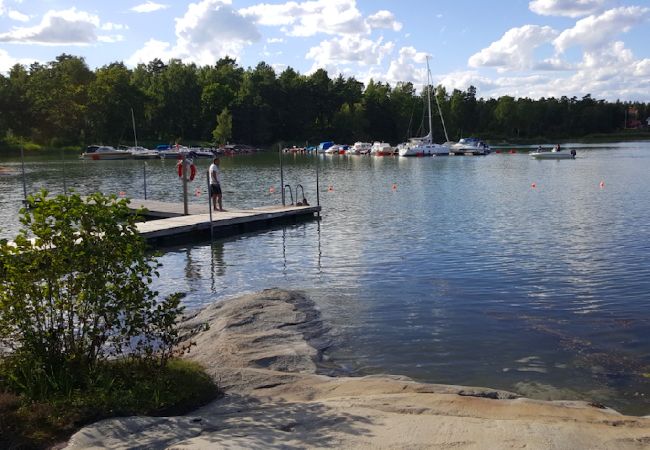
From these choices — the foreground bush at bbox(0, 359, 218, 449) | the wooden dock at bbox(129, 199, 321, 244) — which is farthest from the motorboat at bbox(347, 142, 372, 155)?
the foreground bush at bbox(0, 359, 218, 449)

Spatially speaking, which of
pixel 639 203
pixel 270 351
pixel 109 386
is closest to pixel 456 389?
pixel 270 351

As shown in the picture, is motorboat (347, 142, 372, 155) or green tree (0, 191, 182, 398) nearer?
green tree (0, 191, 182, 398)

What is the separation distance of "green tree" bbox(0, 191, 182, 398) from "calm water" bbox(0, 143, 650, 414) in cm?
269

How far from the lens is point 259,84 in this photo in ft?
454

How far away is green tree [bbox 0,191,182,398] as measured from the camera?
7.06 meters

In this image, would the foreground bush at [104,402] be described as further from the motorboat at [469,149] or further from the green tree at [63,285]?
the motorboat at [469,149]

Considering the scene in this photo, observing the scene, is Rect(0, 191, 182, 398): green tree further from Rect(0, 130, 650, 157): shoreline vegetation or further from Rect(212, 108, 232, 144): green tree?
Rect(212, 108, 232, 144): green tree

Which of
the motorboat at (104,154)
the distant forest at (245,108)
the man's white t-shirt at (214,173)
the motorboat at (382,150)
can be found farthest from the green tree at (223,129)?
the man's white t-shirt at (214,173)

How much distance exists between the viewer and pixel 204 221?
23172mm

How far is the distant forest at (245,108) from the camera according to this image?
117m

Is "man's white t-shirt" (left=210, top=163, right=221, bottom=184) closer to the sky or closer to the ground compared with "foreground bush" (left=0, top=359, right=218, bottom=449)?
closer to the sky

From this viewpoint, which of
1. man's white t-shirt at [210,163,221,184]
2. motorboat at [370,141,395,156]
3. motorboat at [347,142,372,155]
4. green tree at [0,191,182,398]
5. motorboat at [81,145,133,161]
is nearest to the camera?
green tree at [0,191,182,398]

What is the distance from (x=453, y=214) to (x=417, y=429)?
2354cm

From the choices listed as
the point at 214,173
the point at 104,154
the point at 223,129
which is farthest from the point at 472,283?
the point at 223,129
